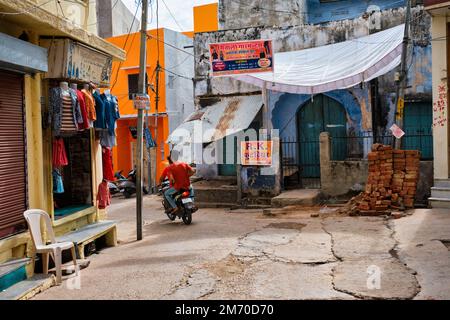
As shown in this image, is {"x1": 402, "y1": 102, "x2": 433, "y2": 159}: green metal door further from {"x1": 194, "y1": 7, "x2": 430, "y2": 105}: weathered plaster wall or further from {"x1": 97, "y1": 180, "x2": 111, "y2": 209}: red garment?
{"x1": 97, "y1": 180, "x2": 111, "y2": 209}: red garment

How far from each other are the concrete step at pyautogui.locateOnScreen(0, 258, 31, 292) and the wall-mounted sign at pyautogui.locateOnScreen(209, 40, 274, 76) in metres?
8.52

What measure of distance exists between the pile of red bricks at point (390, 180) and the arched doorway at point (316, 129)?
4.24 meters

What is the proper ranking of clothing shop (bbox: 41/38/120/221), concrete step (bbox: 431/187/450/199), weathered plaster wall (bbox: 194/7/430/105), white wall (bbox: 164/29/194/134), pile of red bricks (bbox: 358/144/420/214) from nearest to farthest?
clothing shop (bbox: 41/38/120/221) < concrete step (bbox: 431/187/450/199) < pile of red bricks (bbox: 358/144/420/214) < weathered plaster wall (bbox: 194/7/430/105) < white wall (bbox: 164/29/194/134)

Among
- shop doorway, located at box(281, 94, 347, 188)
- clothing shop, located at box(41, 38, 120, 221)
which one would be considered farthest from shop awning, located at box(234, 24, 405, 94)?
clothing shop, located at box(41, 38, 120, 221)

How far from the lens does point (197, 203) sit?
15539 mm

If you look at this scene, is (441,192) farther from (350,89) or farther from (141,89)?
(141,89)

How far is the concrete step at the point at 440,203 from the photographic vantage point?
10.3 meters

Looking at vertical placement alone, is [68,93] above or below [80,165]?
above

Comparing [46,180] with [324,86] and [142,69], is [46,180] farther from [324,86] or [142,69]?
[324,86]

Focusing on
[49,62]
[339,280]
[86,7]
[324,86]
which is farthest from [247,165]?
[339,280]

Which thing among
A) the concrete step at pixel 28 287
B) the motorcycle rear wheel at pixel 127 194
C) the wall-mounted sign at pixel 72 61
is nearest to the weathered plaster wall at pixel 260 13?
the motorcycle rear wheel at pixel 127 194

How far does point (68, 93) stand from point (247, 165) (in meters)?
8.16

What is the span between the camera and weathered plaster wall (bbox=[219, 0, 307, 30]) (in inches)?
755

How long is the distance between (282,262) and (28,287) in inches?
131
